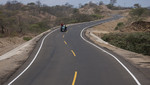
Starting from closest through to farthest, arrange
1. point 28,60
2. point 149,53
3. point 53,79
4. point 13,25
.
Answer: point 53,79, point 28,60, point 149,53, point 13,25

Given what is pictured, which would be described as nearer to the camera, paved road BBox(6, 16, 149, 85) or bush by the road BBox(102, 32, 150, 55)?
paved road BBox(6, 16, 149, 85)

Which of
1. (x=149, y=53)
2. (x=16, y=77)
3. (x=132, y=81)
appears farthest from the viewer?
(x=149, y=53)

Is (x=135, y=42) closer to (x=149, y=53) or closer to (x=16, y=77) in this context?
(x=149, y=53)

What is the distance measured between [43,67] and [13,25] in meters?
37.9

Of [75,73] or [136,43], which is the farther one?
[136,43]

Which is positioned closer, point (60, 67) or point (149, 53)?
point (60, 67)

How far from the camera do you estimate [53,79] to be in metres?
9.39

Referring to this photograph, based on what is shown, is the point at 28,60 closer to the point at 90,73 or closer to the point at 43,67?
the point at 43,67

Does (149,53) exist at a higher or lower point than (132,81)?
lower

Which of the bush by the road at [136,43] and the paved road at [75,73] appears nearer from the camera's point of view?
the paved road at [75,73]

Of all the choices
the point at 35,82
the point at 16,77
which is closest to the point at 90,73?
the point at 35,82

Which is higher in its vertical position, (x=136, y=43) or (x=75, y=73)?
(x=75, y=73)

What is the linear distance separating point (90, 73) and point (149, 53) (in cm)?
1253

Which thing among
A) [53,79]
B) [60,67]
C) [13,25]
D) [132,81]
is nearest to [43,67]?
[60,67]
